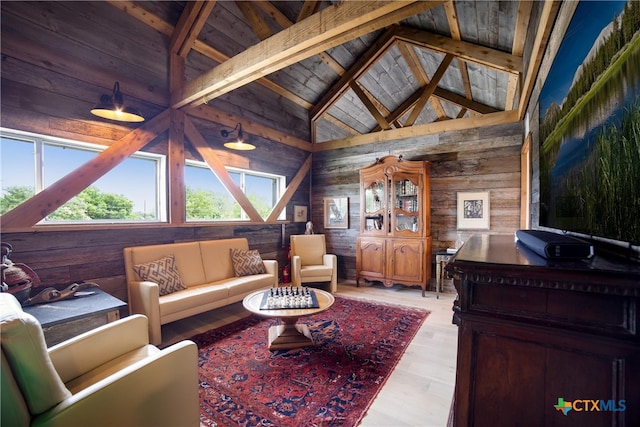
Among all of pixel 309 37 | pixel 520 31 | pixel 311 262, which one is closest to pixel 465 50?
pixel 520 31

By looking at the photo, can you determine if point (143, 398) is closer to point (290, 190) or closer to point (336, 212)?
point (290, 190)

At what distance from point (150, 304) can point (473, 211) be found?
426cm

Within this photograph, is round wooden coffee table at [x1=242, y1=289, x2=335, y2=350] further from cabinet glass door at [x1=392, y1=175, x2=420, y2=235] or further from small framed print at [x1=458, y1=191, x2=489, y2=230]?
small framed print at [x1=458, y1=191, x2=489, y2=230]

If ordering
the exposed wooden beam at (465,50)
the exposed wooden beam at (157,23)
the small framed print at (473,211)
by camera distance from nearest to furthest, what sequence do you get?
1. the exposed wooden beam at (157,23)
2. the exposed wooden beam at (465,50)
3. the small framed print at (473,211)

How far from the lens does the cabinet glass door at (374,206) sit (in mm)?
4438

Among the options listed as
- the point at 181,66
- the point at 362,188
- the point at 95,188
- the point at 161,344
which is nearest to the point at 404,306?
the point at 362,188

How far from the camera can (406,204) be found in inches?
170

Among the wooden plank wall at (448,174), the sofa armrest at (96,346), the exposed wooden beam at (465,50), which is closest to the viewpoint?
the sofa armrest at (96,346)

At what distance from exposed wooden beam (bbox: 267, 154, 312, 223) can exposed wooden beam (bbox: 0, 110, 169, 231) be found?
2055 mm

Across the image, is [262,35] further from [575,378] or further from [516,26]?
[575,378]

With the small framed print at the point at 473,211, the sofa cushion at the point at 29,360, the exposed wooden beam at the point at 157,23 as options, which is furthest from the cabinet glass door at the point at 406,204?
the sofa cushion at the point at 29,360

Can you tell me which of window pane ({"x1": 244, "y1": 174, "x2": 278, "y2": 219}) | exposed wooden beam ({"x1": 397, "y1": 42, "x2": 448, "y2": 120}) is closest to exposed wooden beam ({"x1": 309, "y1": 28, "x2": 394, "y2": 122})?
exposed wooden beam ({"x1": 397, "y1": 42, "x2": 448, "y2": 120})

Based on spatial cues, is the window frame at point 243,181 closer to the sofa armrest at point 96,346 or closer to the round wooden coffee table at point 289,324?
the round wooden coffee table at point 289,324

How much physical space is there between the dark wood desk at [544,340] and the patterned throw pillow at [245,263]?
311 cm
